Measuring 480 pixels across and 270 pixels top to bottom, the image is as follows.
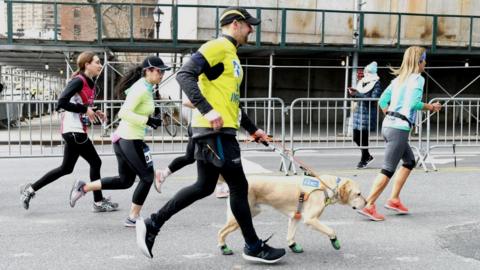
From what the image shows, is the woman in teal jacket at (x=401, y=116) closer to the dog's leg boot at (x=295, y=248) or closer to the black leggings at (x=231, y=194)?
the dog's leg boot at (x=295, y=248)

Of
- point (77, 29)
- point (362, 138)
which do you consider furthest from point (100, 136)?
point (77, 29)

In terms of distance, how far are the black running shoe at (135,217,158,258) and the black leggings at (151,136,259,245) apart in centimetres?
6

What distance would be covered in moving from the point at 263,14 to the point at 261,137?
1760 cm

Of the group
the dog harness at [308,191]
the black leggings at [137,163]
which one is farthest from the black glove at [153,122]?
the dog harness at [308,191]

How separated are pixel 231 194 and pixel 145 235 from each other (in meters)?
0.71

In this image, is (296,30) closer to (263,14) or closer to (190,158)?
(263,14)

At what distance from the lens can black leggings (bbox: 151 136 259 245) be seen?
4512 mm

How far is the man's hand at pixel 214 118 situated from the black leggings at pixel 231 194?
40cm

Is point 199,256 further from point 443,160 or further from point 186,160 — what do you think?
point 443,160

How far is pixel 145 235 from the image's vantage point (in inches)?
181

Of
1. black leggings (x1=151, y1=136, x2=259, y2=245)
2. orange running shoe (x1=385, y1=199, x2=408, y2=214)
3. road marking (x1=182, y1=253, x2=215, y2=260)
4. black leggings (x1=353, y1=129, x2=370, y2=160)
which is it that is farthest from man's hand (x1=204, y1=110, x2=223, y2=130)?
black leggings (x1=353, y1=129, x2=370, y2=160)

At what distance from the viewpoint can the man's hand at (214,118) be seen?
4098 millimetres

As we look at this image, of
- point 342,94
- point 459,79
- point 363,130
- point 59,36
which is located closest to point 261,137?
point 363,130

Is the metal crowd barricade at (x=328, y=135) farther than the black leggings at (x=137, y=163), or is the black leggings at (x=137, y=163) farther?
the metal crowd barricade at (x=328, y=135)
